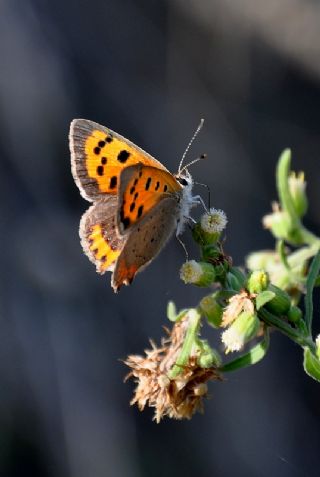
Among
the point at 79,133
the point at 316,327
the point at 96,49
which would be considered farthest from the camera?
the point at 96,49

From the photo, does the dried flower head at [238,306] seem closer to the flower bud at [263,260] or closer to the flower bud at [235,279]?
the flower bud at [235,279]

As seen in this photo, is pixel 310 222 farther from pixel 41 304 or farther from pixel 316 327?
pixel 41 304

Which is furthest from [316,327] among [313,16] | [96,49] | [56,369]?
[96,49]

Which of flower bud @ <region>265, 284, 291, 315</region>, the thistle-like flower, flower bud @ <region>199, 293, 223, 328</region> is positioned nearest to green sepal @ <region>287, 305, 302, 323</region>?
flower bud @ <region>265, 284, 291, 315</region>

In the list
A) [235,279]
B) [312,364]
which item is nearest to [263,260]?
[235,279]

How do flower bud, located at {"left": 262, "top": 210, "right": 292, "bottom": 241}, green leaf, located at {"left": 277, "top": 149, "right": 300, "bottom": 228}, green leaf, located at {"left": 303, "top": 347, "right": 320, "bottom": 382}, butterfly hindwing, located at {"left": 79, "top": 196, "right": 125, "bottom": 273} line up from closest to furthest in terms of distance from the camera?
Answer: green leaf, located at {"left": 303, "top": 347, "right": 320, "bottom": 382}
butterfly hindwing, located at {"left": 79, "top": 196, "right": 125, "bottom": 273}
green leaf, located at {"left": 277, "top": 149, "right": 300, "bottom": 228}
flower bud, located at {"left": 262, "top": 210, "right": 292, "bottom": 241}

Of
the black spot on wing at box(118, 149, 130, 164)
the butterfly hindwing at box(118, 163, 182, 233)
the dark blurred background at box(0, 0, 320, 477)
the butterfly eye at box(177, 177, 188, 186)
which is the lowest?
the dark blurred background at box(0, 0, 320, 477)

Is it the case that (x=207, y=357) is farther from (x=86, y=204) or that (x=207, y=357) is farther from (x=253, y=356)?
(x=86, y=204)

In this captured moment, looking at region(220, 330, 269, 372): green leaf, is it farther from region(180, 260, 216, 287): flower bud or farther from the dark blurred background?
the dark blurred background
